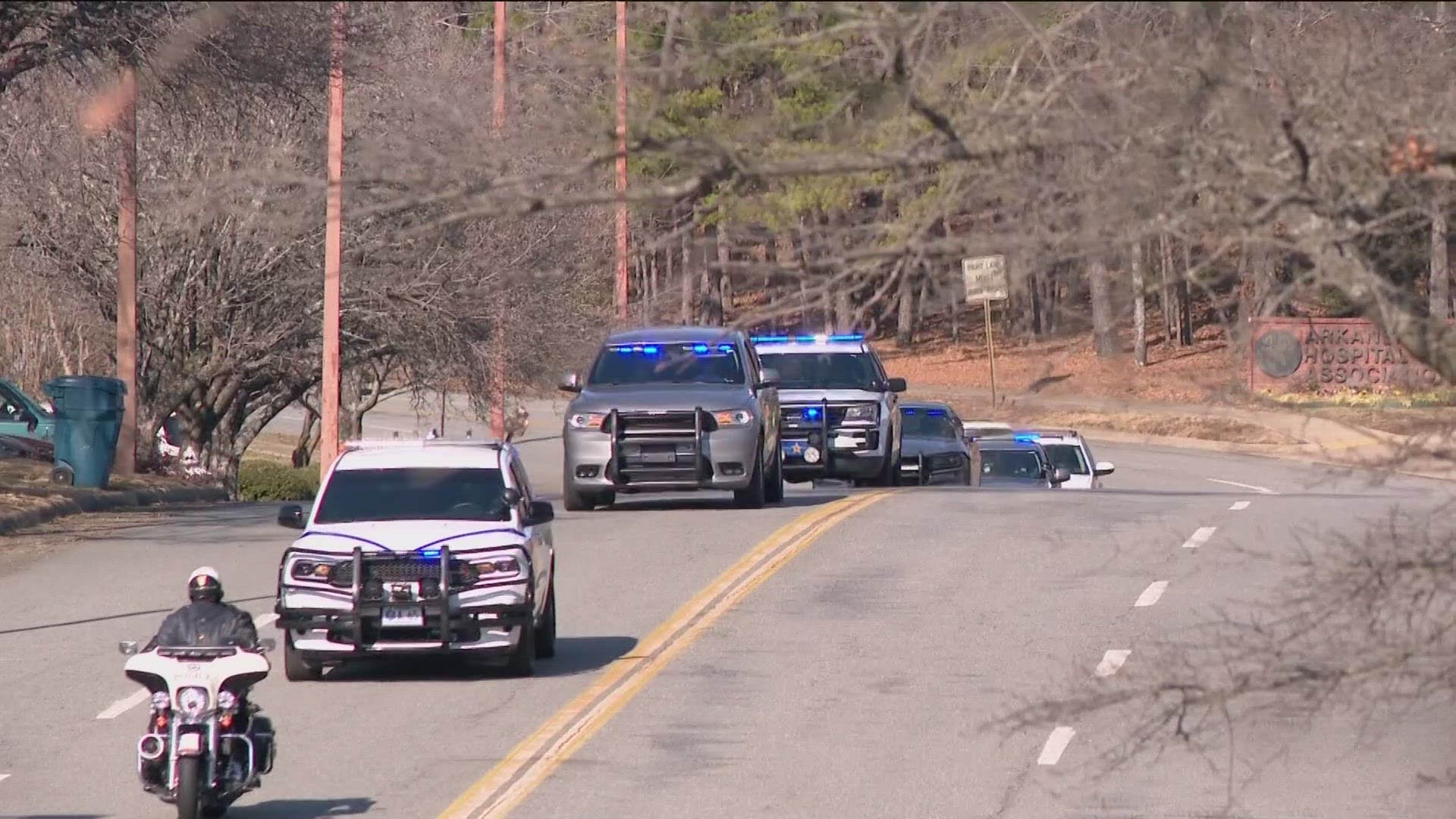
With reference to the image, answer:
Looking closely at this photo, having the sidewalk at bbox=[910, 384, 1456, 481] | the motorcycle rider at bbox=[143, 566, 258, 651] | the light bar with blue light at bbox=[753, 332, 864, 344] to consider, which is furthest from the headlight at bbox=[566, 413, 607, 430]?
the sidewalk at bbox=[910, 384, 1456, 481]

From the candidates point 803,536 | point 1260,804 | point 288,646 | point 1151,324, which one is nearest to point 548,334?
point 803,536

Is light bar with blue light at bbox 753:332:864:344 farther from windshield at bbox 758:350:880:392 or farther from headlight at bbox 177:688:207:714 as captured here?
headlight at bbox 177:688:207:714

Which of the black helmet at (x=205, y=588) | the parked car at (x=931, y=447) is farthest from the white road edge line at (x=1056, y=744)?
the parked car at (x=931, y=447)

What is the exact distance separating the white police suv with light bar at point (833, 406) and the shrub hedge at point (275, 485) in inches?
457

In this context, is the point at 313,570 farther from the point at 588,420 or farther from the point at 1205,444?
the point at 1205,444

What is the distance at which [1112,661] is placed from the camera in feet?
→ 50.6

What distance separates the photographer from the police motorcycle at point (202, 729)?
10.7 metres

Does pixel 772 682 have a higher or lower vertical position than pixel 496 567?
lower

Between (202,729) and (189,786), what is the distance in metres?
0.31

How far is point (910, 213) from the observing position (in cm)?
614

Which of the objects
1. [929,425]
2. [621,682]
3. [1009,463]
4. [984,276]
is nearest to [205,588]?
[621,682]

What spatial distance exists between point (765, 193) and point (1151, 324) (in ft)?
195

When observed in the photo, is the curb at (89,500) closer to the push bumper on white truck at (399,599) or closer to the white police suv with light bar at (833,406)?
the white police suv with light bar at (833,406)

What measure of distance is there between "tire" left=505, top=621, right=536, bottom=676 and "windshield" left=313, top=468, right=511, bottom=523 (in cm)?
85
